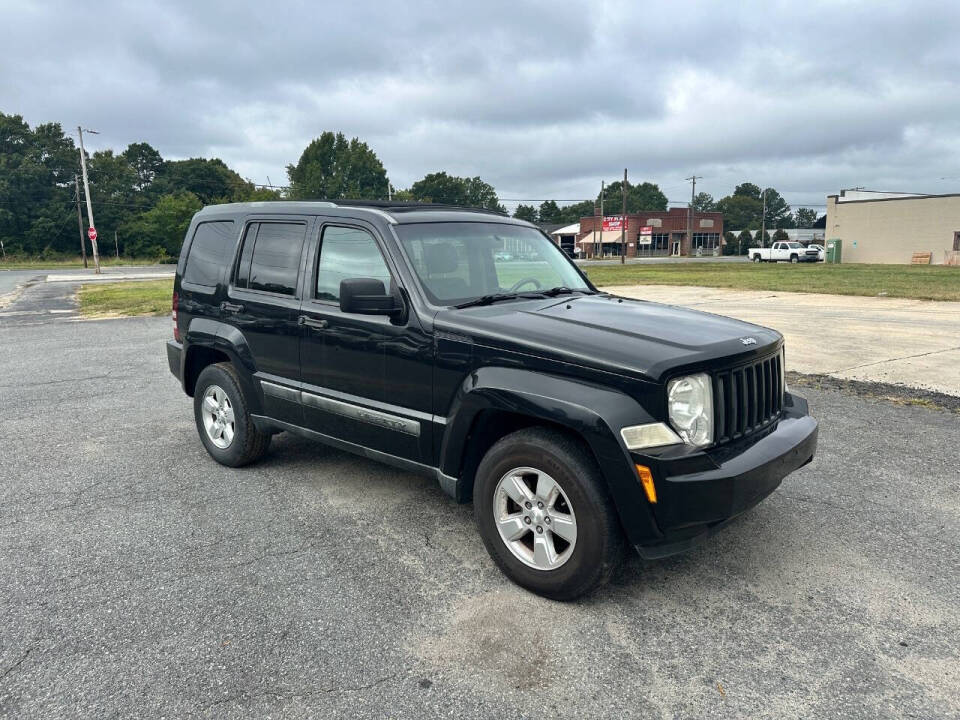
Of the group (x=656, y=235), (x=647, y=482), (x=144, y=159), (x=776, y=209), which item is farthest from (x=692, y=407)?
(x=776, y=209)

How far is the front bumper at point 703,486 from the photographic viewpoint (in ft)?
9.08

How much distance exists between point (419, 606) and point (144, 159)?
384ft

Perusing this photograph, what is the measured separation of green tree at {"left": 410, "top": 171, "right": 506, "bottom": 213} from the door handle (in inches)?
4113

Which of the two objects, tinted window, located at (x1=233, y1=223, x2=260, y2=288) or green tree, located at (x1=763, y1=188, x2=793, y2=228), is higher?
green tree, located at (x1=763, y1=188, x2=793, y2=228)

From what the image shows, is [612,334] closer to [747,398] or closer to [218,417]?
[747,398]

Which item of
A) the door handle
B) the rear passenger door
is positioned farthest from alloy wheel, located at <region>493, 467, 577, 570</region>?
the rear passenger door

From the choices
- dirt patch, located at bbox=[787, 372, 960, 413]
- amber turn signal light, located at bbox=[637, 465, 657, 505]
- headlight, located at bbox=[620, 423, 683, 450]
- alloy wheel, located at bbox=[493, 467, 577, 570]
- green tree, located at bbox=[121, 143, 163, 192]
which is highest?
green tree, located at bbox=[121, 143, 163, 192]

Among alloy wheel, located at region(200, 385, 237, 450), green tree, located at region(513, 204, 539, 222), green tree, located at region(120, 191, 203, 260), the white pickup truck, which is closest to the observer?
alloy wheel, located at region(200, 385, 237, 450)

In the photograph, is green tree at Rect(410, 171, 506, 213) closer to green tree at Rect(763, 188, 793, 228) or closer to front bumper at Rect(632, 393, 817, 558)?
green tree at Rect(763, 188, 793, 228)

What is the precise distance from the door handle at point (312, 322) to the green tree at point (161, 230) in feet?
235

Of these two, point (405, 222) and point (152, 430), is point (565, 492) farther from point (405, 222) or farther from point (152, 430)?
point (152, 430)

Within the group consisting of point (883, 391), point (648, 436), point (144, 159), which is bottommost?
point (883, 391)

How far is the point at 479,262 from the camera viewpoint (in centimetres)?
409

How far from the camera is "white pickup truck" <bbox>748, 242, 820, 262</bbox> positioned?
56597 millimetres
